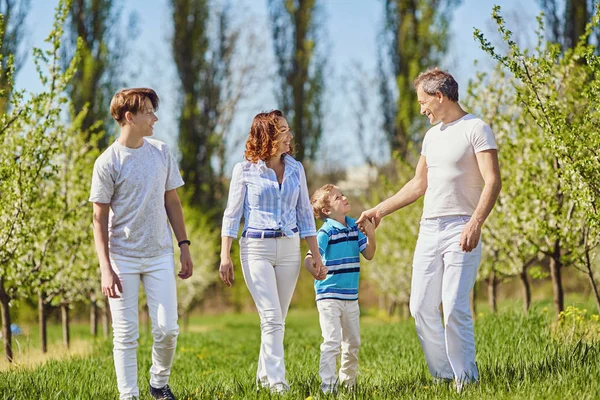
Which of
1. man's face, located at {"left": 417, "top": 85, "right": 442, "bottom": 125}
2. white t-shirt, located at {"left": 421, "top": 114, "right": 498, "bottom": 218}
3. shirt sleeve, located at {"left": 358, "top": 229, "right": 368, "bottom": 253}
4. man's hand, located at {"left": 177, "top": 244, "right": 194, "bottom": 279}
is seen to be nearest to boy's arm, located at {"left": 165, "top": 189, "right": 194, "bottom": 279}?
man's hand, located at {"left": 177, "top": 244, "right": 194, "bottom": 279}

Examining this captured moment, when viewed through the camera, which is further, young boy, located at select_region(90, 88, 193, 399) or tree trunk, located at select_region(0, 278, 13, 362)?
tree trunk, located at select_region(0, 278, 13, 362)

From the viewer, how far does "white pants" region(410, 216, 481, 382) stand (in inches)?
186

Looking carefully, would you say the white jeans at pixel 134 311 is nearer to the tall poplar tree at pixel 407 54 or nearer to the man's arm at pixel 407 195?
the man's arm at pixel 407 195

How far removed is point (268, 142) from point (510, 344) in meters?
3.27

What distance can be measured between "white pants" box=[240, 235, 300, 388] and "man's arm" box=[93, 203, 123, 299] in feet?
2.94

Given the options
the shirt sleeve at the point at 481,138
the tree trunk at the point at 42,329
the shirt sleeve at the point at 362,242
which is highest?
the shirt sleeve at the point at 481,138

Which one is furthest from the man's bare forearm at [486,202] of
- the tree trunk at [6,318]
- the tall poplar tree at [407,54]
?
the tall poplar tree at [407,54]

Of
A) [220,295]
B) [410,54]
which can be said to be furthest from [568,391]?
[220,295]

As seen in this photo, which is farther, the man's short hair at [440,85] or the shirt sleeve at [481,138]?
the man's short hair at [440,85]

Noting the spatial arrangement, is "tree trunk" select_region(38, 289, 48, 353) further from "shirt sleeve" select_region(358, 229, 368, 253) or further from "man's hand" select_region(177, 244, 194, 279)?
"shirt sleeve" select_region(358, 229, 368, 253)

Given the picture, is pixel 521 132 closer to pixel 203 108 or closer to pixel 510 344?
pixel 510 344

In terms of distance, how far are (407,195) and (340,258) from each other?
0.69 metres

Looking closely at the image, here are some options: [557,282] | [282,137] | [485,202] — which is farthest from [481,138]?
[557,282]

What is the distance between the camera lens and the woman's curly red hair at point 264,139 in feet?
16.4
